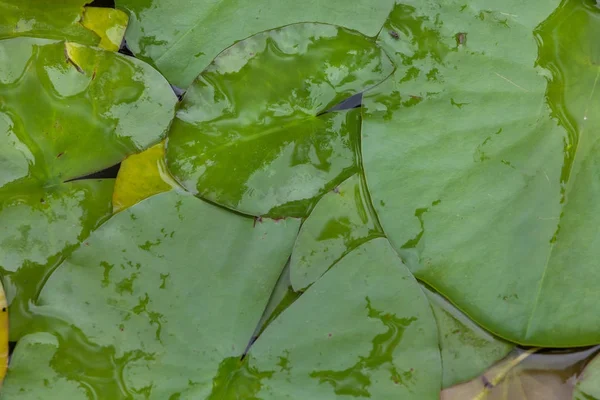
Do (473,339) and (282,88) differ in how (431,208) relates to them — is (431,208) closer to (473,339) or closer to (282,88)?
(473,339)

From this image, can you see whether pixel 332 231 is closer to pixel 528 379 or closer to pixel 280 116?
pixel 280 116

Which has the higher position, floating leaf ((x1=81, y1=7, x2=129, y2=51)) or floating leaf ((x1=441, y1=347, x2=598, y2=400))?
floating leaf ((x1=81, y1=7, x2=129, y2=51))

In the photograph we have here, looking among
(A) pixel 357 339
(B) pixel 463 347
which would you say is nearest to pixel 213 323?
(A) pixel 357 339

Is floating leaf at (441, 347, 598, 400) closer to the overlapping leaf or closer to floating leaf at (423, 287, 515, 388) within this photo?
floating leaf at (423, 287, 515, 388)

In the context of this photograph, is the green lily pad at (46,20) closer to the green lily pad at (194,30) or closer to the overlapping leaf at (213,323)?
the green lily pad at (194,30)

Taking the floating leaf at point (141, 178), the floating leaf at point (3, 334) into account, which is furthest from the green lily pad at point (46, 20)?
the floating leaf at point (3, 334)

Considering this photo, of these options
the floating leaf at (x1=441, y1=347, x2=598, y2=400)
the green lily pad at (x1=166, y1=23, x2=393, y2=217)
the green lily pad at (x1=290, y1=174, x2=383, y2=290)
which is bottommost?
the floating leaf at (x1=441, y1=347, x2=598, y2=400)

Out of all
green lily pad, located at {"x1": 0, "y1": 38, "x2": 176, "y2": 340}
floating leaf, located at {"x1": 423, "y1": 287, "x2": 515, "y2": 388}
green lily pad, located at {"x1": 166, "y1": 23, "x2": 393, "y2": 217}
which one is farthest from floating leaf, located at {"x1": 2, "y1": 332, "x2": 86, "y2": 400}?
floating leaf, located at {"x1": 423, "y1": 287, "x2": 515, "y2": 388}
